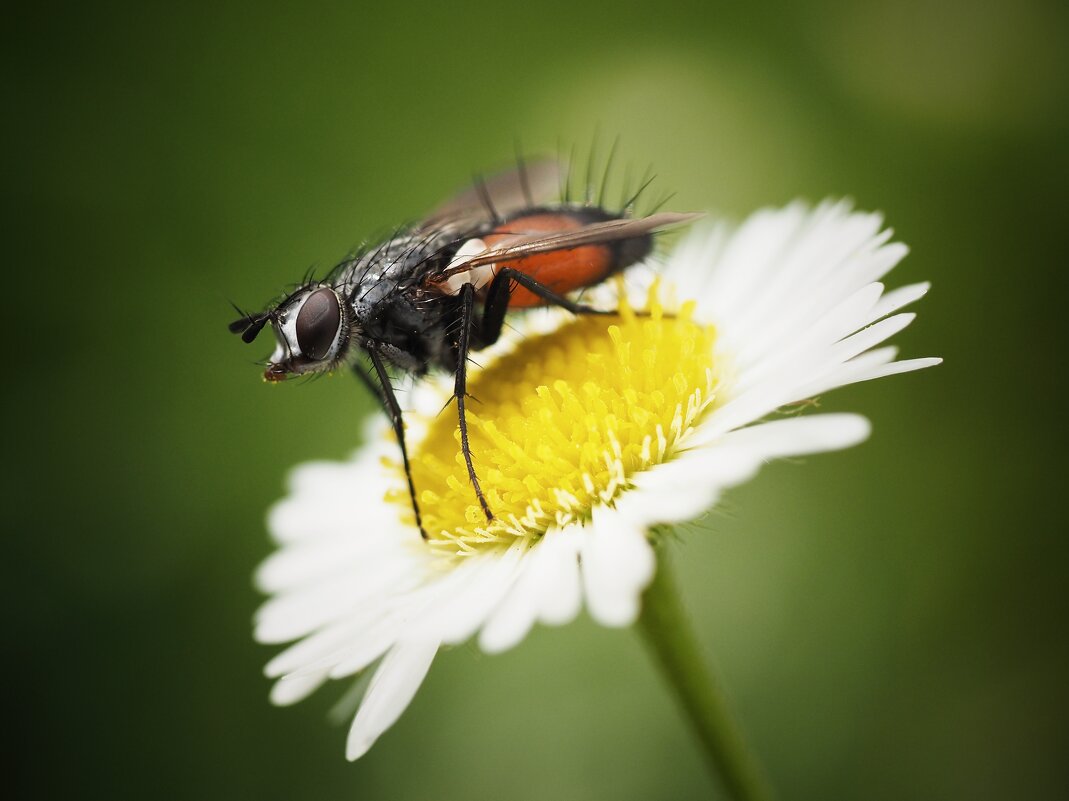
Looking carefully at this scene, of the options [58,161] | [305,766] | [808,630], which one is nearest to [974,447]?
[808,630]

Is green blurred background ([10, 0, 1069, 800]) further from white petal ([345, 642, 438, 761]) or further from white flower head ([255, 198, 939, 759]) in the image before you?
white petal ([345, 642, 438, 761])

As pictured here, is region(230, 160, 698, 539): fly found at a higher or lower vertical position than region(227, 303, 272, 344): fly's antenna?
lower

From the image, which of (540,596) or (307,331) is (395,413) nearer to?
(307,331)

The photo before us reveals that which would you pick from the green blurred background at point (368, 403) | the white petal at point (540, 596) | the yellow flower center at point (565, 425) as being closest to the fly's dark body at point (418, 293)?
the yellow flower center at point (565, 425)

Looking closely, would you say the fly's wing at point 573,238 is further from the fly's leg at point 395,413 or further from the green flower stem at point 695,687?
the green flower stem at point 695,687

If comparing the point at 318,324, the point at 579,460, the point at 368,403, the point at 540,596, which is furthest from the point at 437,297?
the point at 368,403

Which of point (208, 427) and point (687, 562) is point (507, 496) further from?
point (208, 427)

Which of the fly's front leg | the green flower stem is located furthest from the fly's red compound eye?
the green flower stem
